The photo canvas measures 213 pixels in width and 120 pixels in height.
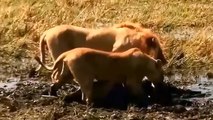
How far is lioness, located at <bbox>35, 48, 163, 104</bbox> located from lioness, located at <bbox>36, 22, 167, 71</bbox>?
1.91 feet

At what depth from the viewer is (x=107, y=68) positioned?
8547 millimetres

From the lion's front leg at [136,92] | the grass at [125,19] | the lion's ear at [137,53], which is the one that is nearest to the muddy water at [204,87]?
the grass at [125,19]

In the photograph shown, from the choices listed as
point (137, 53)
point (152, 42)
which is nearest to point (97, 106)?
point (137, 53)

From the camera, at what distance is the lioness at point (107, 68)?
→ 8367 mm

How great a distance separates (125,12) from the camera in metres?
14.4

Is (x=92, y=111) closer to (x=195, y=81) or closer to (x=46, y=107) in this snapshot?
(x=46, y=107)

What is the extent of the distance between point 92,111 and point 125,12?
6368mm

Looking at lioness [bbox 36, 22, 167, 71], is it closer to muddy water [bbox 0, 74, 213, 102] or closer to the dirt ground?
muddy water [bbox 0, 74, 213, 102]

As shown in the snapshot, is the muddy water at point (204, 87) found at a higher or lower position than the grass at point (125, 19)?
lower

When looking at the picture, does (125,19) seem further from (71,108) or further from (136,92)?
(71,108)

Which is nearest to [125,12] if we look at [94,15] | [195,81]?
[94,15]

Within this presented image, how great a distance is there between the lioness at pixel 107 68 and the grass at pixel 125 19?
1749 millimetres

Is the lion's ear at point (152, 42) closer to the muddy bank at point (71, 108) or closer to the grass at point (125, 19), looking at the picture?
the muddy bank at point (71, 108)

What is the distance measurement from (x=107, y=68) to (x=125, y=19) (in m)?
4.71
